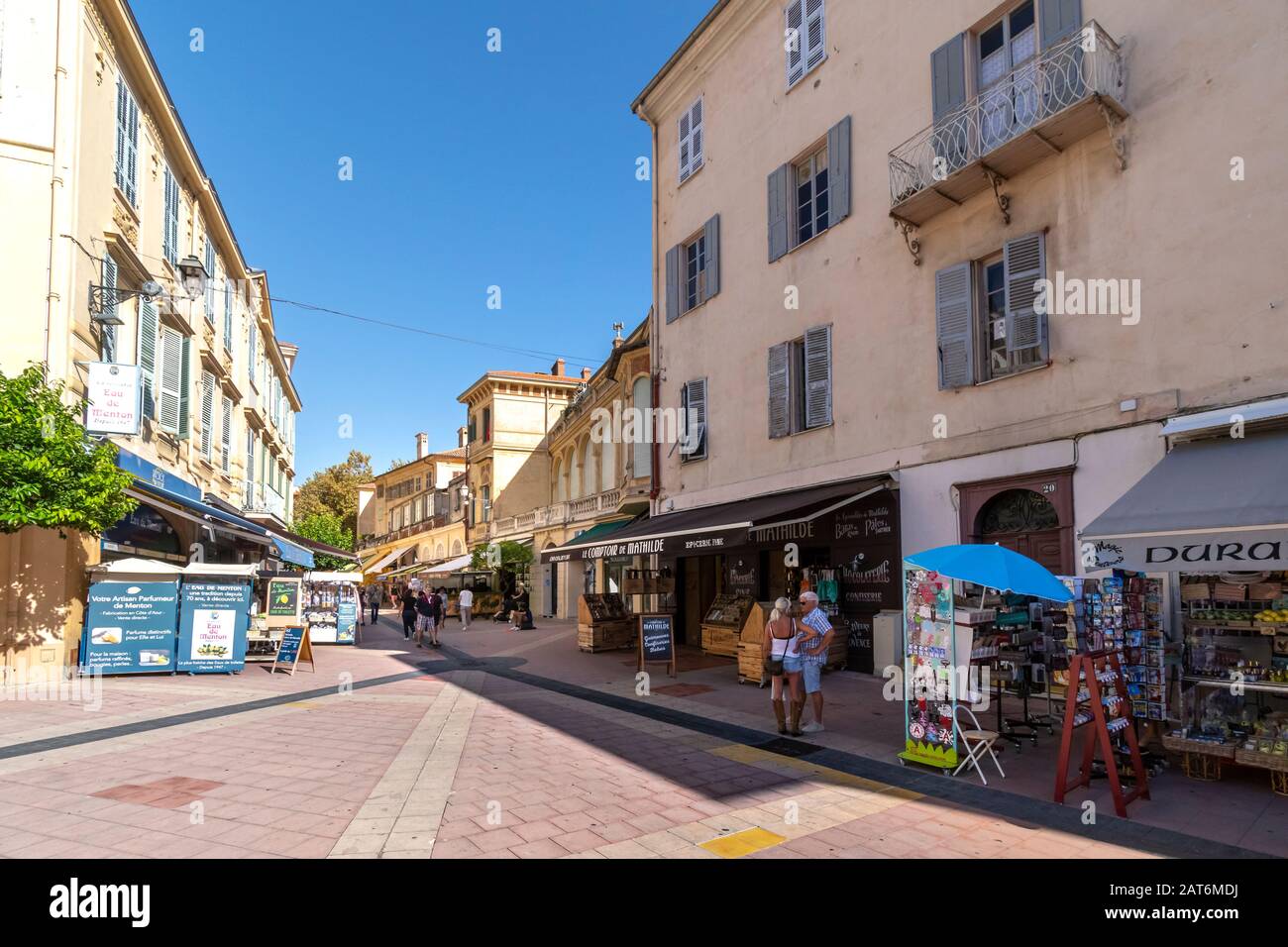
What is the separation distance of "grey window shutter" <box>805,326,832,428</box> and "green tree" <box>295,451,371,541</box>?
5463 centimetres

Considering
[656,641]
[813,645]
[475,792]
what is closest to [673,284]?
[656,641]

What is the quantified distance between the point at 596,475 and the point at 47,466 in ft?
71.3

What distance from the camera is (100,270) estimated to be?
13922 millimetres

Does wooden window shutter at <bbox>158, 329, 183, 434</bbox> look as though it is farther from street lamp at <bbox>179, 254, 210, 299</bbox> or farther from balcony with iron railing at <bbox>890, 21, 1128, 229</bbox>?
balcony with iron railing at <bbox>890, 21, 1128, 229</bbox>

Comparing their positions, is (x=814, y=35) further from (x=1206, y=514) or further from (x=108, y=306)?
(x=108, y=306)

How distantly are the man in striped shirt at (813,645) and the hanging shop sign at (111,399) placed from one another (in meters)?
11.2

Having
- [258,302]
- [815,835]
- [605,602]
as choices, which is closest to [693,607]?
[605,602]

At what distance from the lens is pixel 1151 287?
9289 millimetres

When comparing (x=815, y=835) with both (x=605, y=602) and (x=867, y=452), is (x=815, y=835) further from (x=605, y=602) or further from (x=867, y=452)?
(x=605, y=602)

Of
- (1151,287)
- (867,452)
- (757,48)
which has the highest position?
(757,48)

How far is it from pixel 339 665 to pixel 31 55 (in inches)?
474

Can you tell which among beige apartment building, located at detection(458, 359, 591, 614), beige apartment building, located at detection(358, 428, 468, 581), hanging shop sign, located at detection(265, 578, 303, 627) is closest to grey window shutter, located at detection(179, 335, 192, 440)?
hanging shop sign, located at detection(265, 578, 303, 627)

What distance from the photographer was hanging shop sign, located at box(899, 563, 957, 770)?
7035 mm
